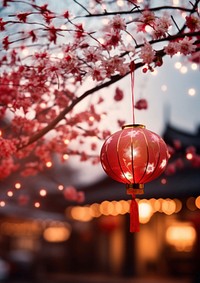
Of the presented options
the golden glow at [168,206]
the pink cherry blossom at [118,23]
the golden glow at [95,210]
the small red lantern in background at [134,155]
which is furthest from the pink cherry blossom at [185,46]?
the golden glow at [95,210]

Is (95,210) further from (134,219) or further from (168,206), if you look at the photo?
(134,219)

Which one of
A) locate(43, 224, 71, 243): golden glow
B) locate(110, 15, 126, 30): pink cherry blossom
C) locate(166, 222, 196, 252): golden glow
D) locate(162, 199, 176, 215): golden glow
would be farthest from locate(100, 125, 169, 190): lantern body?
locate(43, 224, 71, 243): golden glow

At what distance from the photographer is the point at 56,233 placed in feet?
99.9

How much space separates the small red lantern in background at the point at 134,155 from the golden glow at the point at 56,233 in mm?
23960

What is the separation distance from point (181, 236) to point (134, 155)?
18.3 metres

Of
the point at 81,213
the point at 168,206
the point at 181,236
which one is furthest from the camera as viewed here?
the point at 81,213

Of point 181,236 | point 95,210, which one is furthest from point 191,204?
Result: point 95,210

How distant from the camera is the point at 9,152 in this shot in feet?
20.3

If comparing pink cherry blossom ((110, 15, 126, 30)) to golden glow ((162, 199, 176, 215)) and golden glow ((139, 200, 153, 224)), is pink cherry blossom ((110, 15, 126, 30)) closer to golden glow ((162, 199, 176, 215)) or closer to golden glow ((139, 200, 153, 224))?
golden glow ((162, 199, 176, 215))

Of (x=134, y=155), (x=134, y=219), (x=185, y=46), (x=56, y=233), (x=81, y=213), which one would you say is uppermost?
(x=81, y=213)

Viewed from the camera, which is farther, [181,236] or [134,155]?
[181,236]

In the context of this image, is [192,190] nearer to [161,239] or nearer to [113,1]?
[161,239]

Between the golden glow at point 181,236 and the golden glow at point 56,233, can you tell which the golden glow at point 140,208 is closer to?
the golden glow at point 181,236

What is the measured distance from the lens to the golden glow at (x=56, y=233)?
97.1 ft
